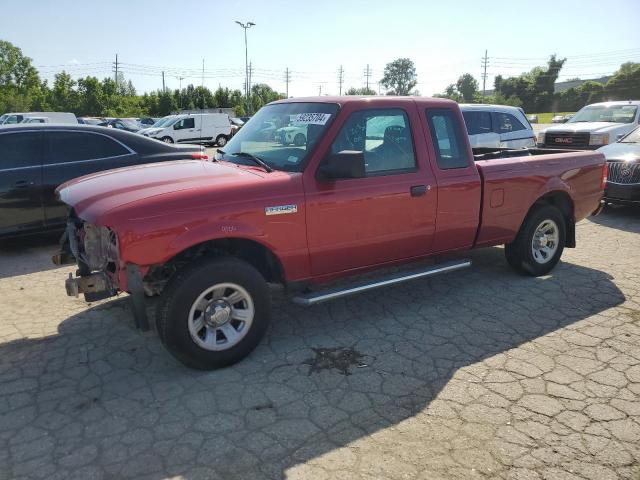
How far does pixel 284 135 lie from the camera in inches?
168

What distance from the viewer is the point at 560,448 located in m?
2.83

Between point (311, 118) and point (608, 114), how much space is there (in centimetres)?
1251

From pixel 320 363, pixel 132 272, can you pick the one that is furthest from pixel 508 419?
pixel 132 272

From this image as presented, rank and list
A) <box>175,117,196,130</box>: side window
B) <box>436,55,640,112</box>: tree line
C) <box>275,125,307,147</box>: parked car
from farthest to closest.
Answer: <box>436,55,640,112</box>: tree line, <box>175,117,196,130</box>: side window, <box>275,125,307,147</box>: parked car

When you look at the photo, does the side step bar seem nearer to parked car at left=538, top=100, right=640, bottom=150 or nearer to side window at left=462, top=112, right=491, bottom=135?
side window at left=462, top=112, right=491, bottom=135

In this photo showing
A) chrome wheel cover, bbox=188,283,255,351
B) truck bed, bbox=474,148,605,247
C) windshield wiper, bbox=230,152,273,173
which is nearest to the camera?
chrome wheel cover, bbox=188,283,255,351

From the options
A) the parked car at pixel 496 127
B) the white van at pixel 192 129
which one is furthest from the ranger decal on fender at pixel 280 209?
the white van at pixel 192 129

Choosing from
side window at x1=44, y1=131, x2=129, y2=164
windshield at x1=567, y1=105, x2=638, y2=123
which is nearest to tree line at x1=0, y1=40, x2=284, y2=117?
windshield at x1=567, y1=105, x2=638, y2=123

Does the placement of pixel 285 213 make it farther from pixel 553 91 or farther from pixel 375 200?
pixel 553 91

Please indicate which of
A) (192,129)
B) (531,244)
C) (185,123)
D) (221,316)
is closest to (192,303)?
(221,316)

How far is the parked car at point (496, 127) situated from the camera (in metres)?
10.6

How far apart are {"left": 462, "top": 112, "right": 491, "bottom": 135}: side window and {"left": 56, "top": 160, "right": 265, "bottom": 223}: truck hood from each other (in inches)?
305

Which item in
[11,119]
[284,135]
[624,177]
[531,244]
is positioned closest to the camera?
[284,135]

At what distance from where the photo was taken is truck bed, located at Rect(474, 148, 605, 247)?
16.3 feet
